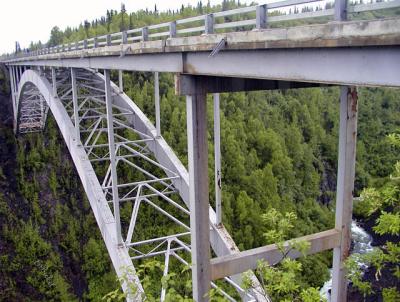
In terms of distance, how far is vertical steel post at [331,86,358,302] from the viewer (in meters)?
5.20

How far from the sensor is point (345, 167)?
529 centimetres

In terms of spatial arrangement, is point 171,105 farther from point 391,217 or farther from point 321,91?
point 391,217

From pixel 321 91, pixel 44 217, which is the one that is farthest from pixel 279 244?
pixel 321 91

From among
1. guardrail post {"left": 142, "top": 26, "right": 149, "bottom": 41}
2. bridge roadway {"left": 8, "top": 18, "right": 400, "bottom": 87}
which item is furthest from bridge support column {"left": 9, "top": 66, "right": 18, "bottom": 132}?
bridge roadway {"left": 8, "top": 18, "right": 400, "bottom": 87}

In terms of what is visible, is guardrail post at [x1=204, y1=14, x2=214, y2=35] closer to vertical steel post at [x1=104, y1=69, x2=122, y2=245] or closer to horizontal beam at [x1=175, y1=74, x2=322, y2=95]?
horizontal beam at [x1=175, y1=74, x2=322, y2=95]

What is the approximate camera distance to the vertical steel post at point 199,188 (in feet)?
18.1

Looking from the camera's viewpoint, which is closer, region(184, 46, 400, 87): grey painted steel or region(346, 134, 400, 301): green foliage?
region(184, 46, 400, 87): grey painted steel

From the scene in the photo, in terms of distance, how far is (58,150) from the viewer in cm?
2372

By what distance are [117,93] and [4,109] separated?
43.6 feet

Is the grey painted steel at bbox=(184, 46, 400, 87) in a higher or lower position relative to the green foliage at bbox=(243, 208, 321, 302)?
higher

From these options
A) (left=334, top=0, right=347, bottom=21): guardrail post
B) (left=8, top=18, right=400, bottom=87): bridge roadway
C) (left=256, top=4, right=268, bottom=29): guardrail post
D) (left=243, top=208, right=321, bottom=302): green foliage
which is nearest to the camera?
(left=8, top=18, right=400, bottom=87): bridge roadway

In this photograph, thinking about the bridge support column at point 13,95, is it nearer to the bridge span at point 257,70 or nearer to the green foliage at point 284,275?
the bridge span at point 257,70

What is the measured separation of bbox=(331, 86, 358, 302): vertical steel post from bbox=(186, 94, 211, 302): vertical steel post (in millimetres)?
1675

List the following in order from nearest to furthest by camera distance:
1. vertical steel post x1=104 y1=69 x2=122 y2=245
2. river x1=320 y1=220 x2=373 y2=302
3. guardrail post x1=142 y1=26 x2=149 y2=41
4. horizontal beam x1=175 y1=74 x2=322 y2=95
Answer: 1. horizontal beam x1=175 y1=74 x2=322 y2=95
2. guardrail post x1=142 y1=26 x2=149 y2=41
3. vertical steel post x1=104 y1=69 x2=122 y2=245
4. river x1=320 y1=220 x2=373 y2=302
